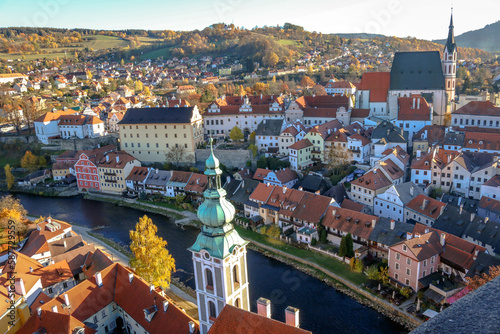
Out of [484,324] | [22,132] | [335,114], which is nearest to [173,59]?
[22,132]

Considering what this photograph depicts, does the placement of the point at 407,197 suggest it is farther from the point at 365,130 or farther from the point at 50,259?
the point at 50,259

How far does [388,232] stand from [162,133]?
26.5m

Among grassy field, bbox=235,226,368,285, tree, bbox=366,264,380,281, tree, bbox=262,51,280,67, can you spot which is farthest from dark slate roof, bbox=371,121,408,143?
tree, bbox=262,51,280,67

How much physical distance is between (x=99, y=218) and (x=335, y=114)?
2444 cm

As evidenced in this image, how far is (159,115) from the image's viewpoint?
139ft

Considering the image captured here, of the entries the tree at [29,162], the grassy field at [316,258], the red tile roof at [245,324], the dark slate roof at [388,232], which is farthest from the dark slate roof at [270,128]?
the red tile roof at [245,324]

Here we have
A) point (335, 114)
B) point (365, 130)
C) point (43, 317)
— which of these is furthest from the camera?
point (335, 114)

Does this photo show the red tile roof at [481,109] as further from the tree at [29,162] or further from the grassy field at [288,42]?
the grassy field at [288,42]

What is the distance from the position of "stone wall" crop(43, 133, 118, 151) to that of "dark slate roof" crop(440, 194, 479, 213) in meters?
36.3

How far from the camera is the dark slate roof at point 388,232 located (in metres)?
21.9

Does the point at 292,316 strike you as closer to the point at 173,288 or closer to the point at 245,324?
the point at 245,324

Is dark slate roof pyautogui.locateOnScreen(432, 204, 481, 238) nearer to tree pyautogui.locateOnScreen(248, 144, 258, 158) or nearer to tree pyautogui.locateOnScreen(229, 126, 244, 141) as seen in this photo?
tree pyautogui.locateOnScreen(248, 144, 258, 158)

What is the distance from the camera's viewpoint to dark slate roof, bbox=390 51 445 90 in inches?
1705

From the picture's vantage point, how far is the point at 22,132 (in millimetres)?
53219
